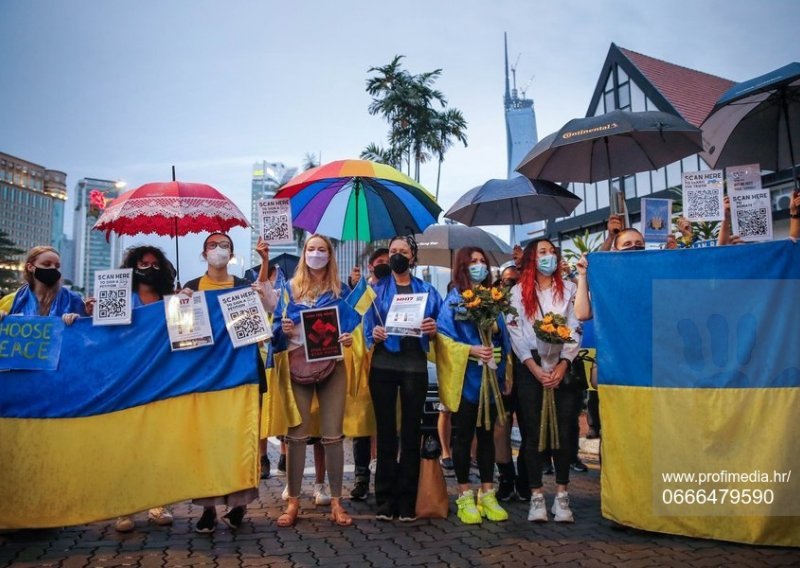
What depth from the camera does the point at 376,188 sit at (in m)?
6.06

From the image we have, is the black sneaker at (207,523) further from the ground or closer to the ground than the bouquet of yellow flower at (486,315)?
closer to the ground

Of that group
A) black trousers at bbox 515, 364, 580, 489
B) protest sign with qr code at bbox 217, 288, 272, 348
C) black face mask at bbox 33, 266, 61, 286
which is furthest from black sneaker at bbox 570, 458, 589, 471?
black face mask at bbox 33, 266, 61, 286

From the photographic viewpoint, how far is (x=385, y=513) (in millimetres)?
4598

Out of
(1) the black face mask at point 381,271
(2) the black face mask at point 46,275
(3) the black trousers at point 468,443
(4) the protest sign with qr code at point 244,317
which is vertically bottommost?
(3) the black trousers at point 468,443

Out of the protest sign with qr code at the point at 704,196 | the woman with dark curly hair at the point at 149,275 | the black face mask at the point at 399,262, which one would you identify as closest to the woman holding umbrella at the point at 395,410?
Answer: the black face mask at the point at 399,262

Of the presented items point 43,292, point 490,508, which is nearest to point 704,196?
point 490,508

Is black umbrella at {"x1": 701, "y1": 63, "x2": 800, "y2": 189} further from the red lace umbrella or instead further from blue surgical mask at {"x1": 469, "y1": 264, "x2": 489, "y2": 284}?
the red lace umbrella

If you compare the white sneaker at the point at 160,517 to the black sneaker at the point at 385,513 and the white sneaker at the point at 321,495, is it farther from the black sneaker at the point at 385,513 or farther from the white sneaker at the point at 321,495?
the black sneaker at the point at 385,513

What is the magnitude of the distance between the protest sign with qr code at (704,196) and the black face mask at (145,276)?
170 inches

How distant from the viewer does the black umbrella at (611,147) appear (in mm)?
5363

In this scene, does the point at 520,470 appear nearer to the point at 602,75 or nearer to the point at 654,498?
the point at 654,498

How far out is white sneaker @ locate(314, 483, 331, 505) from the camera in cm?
507

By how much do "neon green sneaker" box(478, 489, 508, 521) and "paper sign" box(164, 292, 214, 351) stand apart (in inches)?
96.9

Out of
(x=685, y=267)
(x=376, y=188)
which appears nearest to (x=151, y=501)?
(x=376, y=188)
